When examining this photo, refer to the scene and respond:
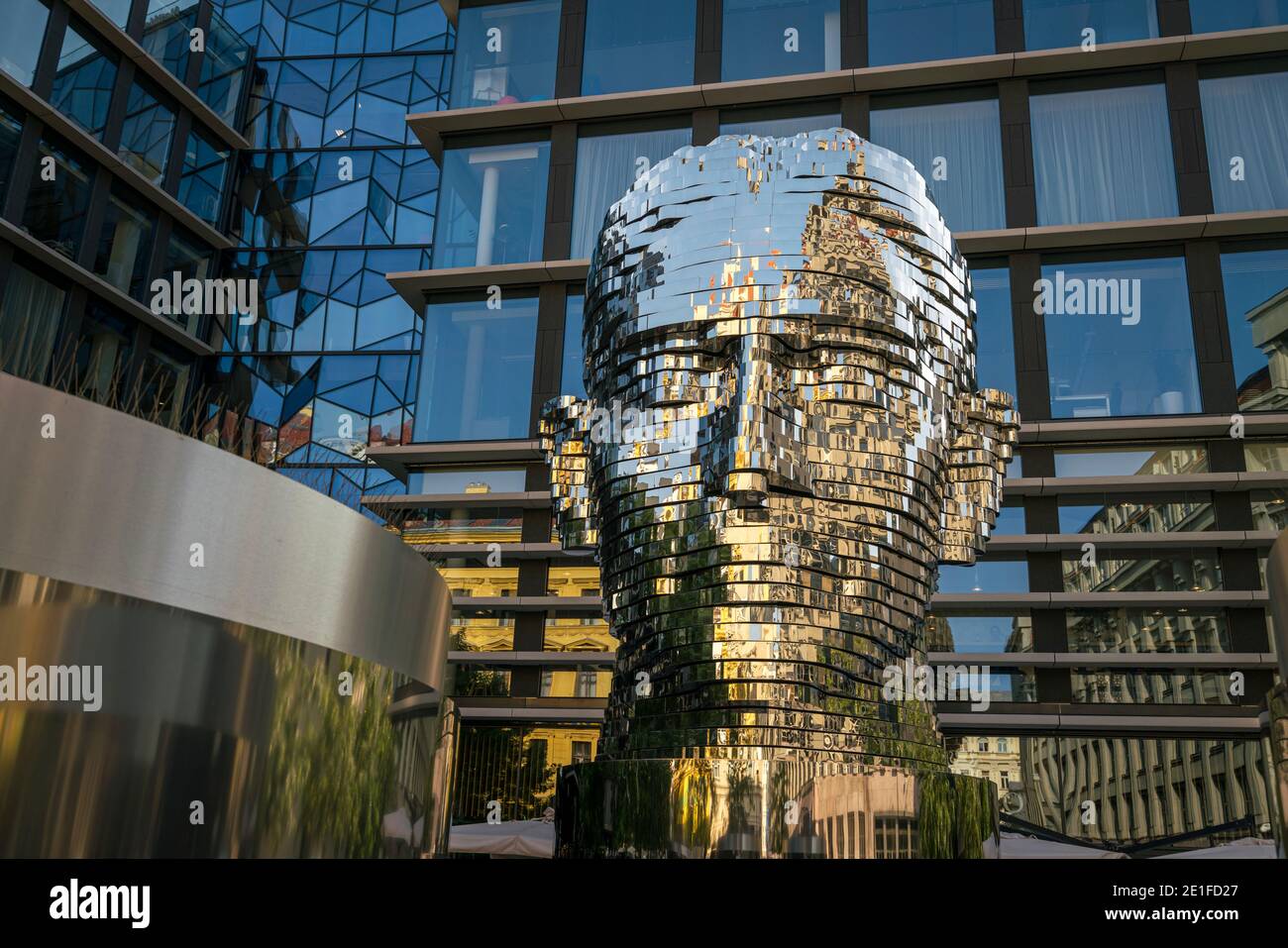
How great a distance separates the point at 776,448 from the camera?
334 cm

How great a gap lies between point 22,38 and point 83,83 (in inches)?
61.5

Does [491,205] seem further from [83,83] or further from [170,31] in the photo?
[170,31]

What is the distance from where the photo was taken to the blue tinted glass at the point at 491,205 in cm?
1633

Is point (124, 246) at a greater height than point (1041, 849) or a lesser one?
greater

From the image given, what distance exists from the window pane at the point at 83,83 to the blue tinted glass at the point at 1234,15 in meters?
18.8

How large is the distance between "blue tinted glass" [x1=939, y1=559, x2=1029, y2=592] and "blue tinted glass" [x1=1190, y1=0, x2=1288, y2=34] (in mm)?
7439

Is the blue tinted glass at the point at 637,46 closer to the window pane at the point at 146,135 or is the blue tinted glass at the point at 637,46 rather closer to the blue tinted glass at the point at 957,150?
the blue tinted glass at the point at 957,150

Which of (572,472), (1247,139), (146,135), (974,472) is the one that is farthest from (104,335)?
(974,472)

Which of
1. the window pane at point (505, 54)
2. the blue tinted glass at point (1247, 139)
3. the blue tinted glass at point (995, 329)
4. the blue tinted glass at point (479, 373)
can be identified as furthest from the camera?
the window pane at point (505, 54)

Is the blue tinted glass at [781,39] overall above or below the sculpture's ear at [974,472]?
above

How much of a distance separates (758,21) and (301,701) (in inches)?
613

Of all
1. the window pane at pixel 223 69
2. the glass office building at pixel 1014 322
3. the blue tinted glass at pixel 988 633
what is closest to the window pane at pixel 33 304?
the glass office building at pixel 1014 322
